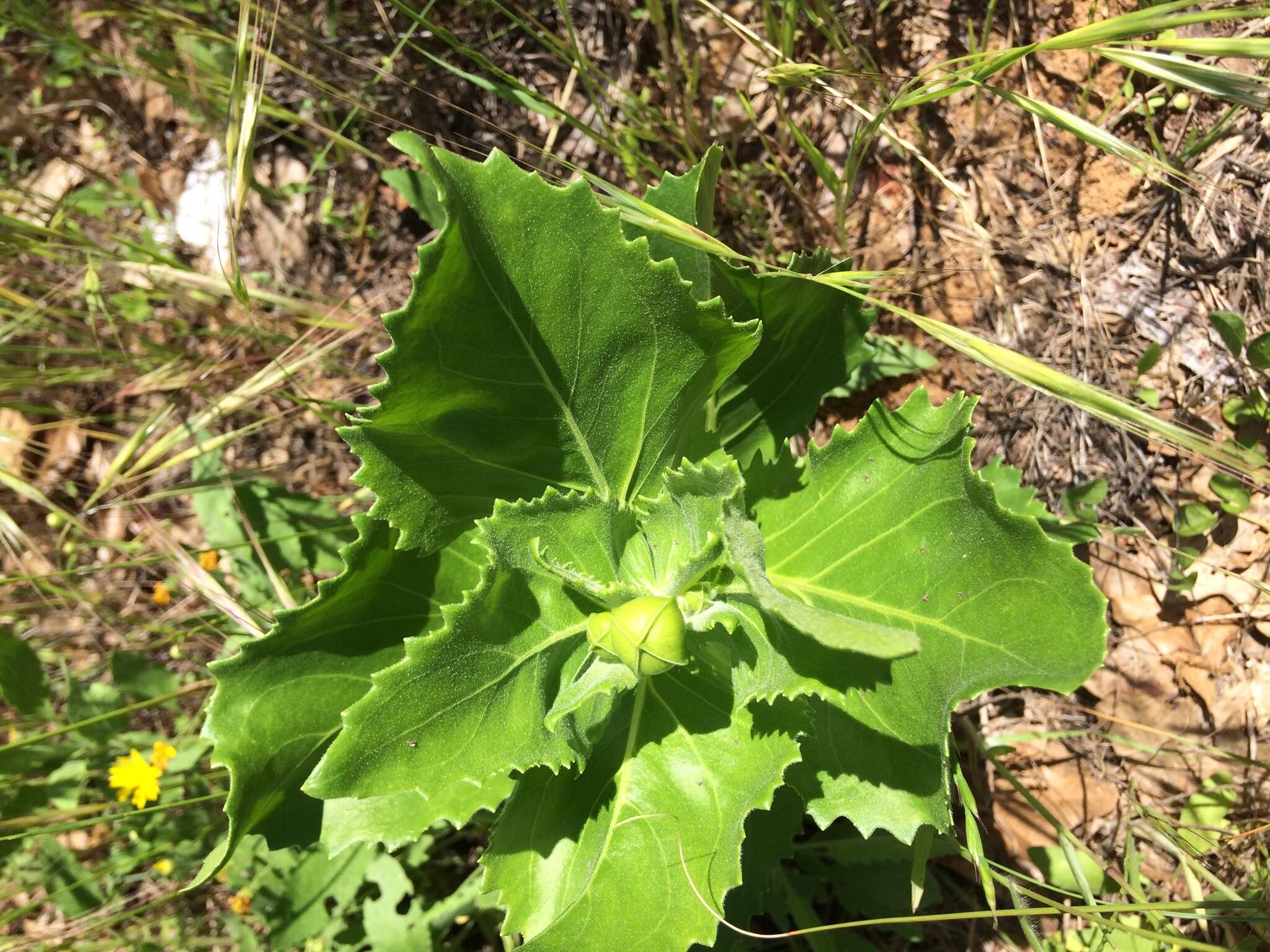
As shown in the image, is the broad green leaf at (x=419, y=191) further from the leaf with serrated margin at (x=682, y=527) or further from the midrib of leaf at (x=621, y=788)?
the midrib of leaf at (x=621, y=788)

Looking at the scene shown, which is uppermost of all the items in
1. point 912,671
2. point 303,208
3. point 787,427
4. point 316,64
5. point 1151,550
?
point 316,64

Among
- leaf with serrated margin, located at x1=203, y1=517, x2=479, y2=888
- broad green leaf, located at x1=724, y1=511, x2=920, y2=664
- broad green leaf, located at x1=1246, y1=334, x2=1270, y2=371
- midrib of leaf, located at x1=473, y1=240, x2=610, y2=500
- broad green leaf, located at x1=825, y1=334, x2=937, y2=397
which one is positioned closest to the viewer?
broad green leaf, located at x1=724, y1=511, x2=920, y2=664

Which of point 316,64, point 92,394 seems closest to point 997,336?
point 316,64

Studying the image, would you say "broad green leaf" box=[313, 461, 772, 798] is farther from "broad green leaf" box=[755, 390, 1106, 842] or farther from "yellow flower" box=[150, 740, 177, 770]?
"yellow flower" box=[150, 740, 177, 770]

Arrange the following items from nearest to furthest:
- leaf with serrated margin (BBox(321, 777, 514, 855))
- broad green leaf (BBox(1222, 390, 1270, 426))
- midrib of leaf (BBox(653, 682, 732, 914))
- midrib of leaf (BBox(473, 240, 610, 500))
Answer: midrib of leaf (BBox(473, 240, 610, 500)), midrib of leaf (BBox(653, 682, 732, 914)), leaf with serrated margin (BBox(321, 777, 514, 855)), broad green leaf (BBox(1222, 390, 1270, 426))

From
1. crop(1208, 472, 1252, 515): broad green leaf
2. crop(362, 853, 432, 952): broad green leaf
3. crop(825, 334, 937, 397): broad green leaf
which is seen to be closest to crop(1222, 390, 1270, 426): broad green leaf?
crop(1208, 472, 1252, 515): broad green leaf

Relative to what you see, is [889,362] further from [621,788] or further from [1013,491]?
[621,788]

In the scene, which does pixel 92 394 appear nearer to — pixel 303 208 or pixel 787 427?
pixel 303 208
